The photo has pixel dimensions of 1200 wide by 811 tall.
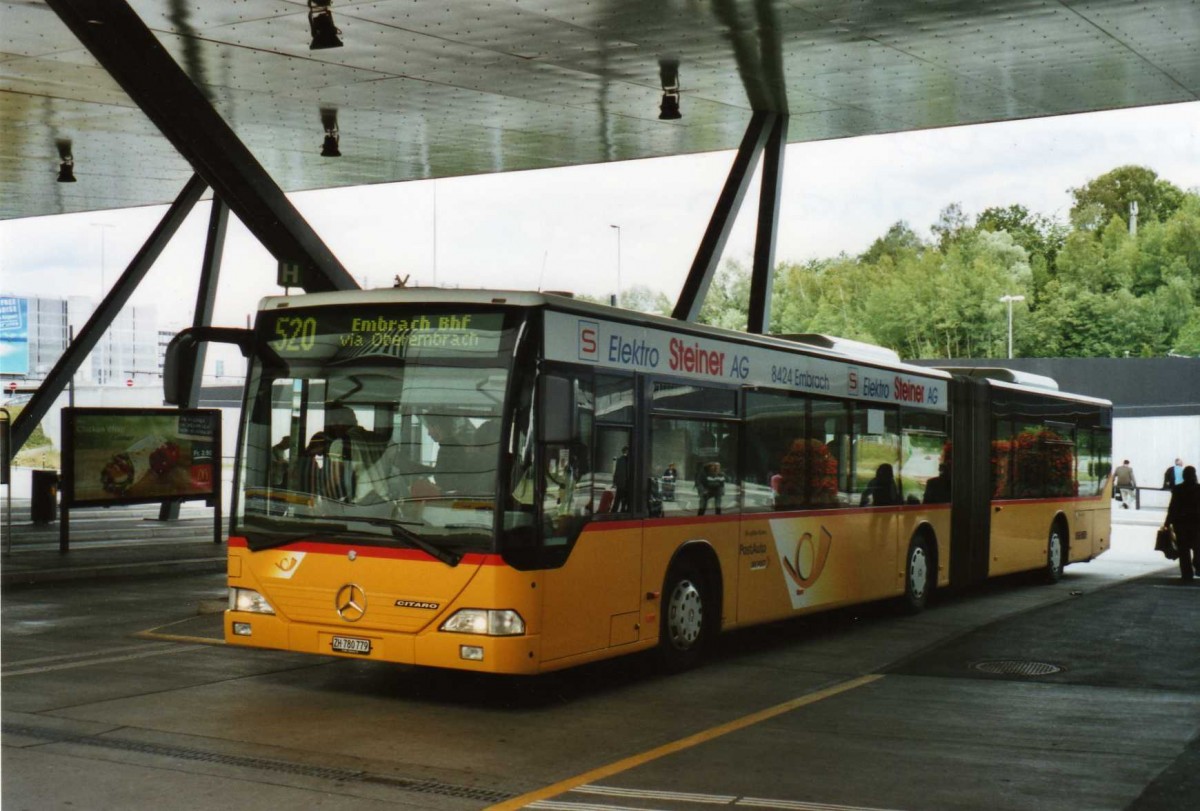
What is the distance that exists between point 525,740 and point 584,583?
156 cm

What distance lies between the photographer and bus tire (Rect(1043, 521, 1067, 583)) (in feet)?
68.1

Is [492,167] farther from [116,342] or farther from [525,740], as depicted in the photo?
[116,342]

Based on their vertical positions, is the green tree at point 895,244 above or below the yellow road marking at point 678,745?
above

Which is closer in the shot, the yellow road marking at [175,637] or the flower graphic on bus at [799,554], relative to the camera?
the yellow road marking at [175,637]

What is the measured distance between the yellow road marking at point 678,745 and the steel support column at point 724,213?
9380 mm

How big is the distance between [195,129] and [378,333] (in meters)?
5.50

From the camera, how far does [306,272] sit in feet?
49.0

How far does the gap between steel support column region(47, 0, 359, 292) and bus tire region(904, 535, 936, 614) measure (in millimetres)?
7035

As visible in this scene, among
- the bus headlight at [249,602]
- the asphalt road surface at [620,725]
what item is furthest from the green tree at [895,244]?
the bus headlight at [249,602]

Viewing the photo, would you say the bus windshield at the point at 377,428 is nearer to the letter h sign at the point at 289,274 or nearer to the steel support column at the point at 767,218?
the letter h sign at the point at 289,274

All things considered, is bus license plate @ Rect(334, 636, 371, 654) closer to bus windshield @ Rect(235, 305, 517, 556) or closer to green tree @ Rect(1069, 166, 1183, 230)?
bus windshield @ Rect(235, 305, 517, 556)

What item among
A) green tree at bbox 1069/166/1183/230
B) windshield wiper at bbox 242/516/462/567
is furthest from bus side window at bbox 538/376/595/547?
green tree at bbox 1069/166/1183/230

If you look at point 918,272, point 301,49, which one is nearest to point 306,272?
point 301,49

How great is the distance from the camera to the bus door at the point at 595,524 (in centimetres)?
977
